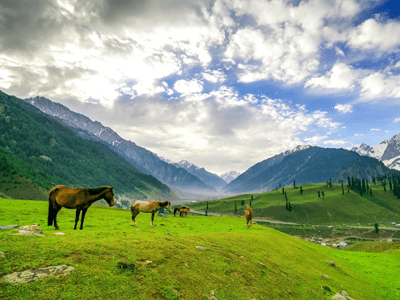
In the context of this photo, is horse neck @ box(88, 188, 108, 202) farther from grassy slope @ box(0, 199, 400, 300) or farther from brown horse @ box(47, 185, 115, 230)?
grassy slope @ box(0, 199, 400, 300)

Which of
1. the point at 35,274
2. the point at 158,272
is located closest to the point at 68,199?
the point at 35,274

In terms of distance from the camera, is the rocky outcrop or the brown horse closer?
the rocky outcrop

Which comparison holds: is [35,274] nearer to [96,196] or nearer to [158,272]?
[158,272]

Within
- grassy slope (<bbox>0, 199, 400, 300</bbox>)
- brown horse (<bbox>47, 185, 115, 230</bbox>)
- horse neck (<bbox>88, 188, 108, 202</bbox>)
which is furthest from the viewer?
horse neck (<bbox>88, 188, 108, 202</bbox>)

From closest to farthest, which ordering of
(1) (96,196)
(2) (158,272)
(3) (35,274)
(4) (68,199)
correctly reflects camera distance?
(3) (35,274) → (2) (158,272) → (4) (68,199) → (1) (96,196)

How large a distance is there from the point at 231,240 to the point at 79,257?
51.1ft

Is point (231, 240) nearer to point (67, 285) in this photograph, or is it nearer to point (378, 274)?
point (67, 285)

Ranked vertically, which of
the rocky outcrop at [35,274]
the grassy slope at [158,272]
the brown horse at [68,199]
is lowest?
the grassy slope at [158,272]

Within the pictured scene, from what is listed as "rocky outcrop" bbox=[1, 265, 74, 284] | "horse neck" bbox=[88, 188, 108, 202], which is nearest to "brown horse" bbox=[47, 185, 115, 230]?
"horse neck" bbox=[88, 188, 108, 202]

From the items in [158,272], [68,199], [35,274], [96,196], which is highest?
[96,196]

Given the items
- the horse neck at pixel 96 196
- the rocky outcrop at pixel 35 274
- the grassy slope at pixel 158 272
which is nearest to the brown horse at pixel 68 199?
the horse neck at pixel 96 196

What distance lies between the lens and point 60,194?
1642 cm

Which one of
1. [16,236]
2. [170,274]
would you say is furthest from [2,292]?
[170,274]

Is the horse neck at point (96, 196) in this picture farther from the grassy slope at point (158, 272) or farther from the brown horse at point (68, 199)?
the grassy slope at point (158, 272)
